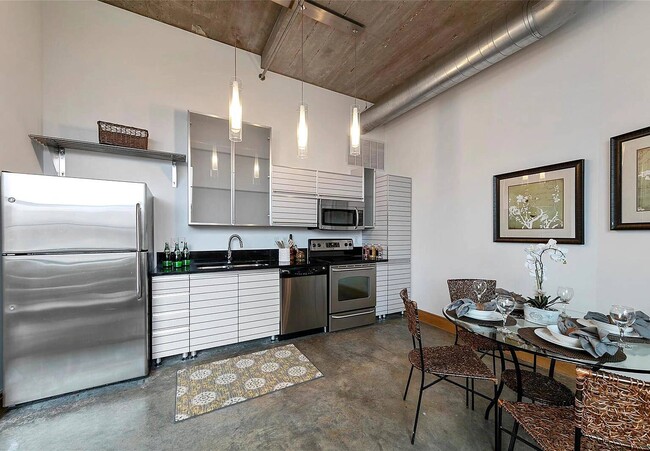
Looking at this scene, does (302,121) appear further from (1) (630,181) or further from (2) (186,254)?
(1) (630,181)

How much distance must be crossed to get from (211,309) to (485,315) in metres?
2.56

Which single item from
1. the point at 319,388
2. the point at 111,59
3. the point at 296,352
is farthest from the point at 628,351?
the point at 111,59

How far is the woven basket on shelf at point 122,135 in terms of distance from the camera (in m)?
2.59

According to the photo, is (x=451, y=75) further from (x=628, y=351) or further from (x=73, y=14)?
(x=73, y=14)

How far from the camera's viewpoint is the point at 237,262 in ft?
11.2

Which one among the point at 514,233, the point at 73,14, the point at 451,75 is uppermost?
the point at 73,14

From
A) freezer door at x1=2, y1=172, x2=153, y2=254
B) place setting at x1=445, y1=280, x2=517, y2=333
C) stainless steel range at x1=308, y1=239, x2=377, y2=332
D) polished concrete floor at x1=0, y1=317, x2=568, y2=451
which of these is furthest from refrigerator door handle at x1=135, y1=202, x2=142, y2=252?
place setting at x1=445, y1=280, x2=517, y2=333

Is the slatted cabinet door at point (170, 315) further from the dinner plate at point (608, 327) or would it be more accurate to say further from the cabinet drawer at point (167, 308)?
the dinner plate at point (608, 327)

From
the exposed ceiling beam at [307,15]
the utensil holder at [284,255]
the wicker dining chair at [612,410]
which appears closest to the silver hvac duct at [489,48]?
the exposed ceiling beam at [307,15]

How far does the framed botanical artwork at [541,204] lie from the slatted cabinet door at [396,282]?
144 cm

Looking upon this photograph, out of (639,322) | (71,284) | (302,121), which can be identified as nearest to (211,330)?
(71,284)

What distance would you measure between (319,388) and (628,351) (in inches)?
78.1

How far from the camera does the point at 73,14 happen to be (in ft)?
8.92

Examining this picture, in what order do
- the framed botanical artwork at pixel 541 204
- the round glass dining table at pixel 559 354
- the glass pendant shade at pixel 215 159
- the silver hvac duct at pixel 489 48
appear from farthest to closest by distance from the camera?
the glass pendant shade at pixel 215 159, the framed botanical artwork at pixel 541 204, the silver hvac duct at pixel 489 48, the round glass dining table at pixel 559 354
